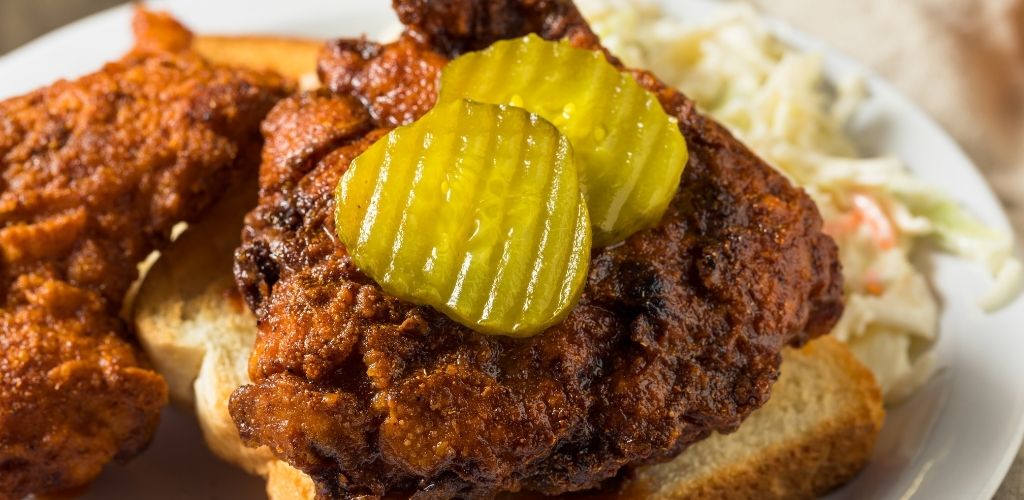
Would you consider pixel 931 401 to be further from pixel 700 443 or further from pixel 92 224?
pixel 92 224

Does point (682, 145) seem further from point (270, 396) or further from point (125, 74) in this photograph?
point (125, 74)

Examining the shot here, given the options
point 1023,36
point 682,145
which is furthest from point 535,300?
point 1023,36

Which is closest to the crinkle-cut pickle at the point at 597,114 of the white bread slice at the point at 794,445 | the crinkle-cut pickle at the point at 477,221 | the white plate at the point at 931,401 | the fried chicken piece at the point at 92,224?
the crinkle-cut pickle at the point at 477,221

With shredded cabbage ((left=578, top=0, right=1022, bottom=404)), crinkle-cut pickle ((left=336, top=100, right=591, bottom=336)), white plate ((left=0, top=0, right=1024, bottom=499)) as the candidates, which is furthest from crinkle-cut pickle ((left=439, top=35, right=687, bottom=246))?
shredded cabbage ((left=578, top=0, right=1022, bottom=404))

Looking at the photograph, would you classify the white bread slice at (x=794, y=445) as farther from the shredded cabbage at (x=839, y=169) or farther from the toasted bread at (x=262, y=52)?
the toasted bread at (x=262, y=52)

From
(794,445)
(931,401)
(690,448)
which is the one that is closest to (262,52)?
(690,448)

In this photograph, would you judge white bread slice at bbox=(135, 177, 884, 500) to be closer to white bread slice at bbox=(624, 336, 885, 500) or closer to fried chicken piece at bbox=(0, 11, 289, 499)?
white bread slice at bbox=(624, 336, 885, 500)
